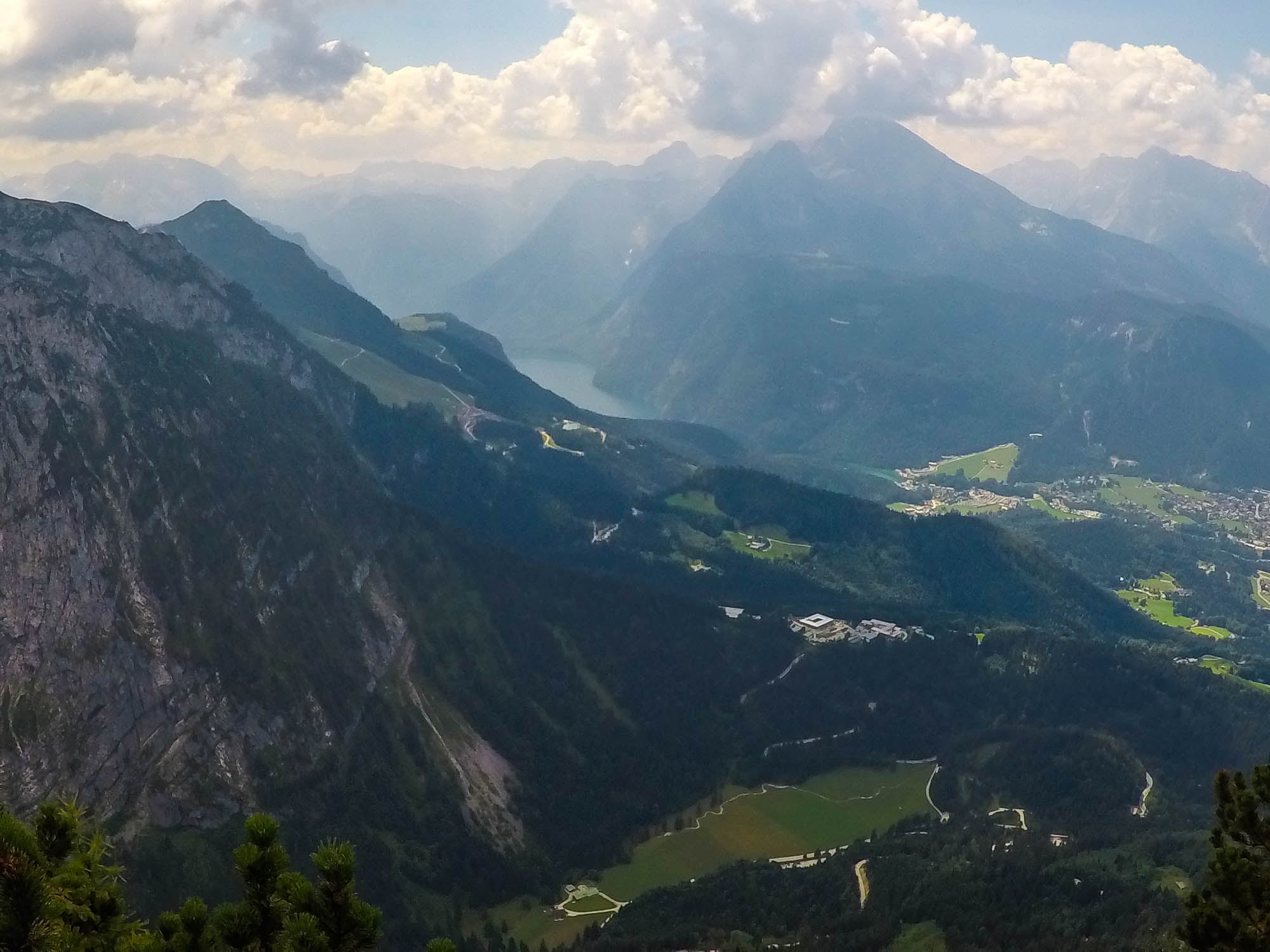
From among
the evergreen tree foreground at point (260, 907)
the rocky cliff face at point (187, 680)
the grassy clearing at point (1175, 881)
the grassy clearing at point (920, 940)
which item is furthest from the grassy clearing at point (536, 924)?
the evergreen tree foreground at point (260, 907)

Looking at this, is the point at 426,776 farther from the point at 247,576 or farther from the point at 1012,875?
the point at 1012,875

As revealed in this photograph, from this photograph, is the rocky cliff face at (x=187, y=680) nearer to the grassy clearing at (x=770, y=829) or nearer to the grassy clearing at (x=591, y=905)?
the grassy clearing at (x=770, y=829)

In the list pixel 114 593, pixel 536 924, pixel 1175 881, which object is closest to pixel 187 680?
pixel 114 593

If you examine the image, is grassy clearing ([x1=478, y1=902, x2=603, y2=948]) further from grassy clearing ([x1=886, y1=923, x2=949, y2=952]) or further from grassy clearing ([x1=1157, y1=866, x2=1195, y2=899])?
grassy clearing ([x1=1157, y1=866, x2=1195, y2=899])

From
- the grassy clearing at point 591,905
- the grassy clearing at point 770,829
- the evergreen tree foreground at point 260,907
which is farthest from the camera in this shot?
the grassy clearing at point 770,829

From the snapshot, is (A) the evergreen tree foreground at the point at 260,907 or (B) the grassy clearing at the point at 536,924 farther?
(B) the grassy clearing at the point at 536,924

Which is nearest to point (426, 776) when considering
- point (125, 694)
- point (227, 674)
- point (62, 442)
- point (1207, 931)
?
point (227, 674)

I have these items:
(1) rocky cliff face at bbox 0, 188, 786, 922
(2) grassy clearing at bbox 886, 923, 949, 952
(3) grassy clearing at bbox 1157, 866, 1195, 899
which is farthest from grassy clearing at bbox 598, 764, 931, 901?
(3) grassy clearing at bbox 1157, 866, 1195, 899

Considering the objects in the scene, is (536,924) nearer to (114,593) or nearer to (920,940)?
(920,940)
